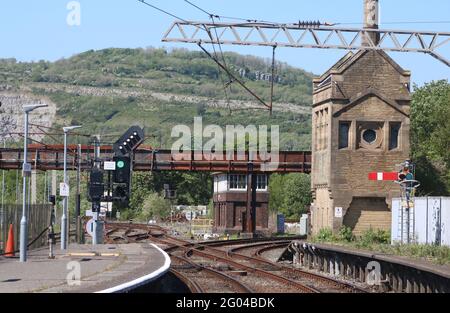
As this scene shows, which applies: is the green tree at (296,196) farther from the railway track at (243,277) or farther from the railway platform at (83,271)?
the railway platform at (83,271)

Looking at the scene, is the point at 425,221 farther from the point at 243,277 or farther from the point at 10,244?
the point at 10,244

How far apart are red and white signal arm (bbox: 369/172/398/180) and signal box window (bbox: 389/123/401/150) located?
217 centimetres

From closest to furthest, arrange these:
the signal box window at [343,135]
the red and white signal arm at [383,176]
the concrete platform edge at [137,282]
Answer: the concrete platform edge at [137,282], the red and white signal arm at [383,176], the signal box window at [343,135]

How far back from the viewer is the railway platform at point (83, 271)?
800 inches

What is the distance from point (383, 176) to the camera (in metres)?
44.5

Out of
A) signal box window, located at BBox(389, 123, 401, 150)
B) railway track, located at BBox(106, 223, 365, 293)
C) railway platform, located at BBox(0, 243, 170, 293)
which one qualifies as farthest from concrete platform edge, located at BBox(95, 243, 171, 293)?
signal box window, located at BBox(389, 123, 401, 150)

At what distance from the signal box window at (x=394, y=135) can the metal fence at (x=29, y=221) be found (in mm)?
16804

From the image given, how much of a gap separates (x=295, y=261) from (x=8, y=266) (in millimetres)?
18568

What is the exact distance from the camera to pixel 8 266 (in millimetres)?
27438

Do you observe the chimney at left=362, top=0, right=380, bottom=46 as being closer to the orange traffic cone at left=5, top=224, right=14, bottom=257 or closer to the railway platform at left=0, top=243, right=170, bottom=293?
the railway platform at left=0, top=243, right=170, bottom=293

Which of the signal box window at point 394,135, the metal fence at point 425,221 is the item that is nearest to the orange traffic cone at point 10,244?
the metal fence at point 425,221

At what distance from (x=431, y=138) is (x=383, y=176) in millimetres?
25299
